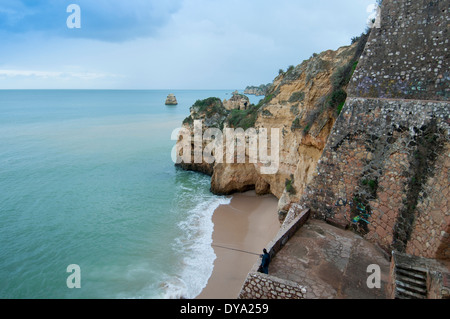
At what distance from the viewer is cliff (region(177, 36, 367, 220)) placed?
10.9m

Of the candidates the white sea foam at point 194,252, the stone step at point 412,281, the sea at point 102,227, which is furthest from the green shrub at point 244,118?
the stone step at point 412,281

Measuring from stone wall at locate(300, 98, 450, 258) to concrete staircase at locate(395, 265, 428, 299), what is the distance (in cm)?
78

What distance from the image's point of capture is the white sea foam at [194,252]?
10555 millimetres

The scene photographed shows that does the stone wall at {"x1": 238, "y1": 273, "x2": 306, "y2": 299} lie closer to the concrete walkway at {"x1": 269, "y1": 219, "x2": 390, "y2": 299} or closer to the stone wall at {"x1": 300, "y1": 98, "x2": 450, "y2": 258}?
the concrete walkway at {"x1": 269, "y1": 219, "x2": 390, "y2": 299}

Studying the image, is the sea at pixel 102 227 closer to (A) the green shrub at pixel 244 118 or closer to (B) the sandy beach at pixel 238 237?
(B) the sandy beach at pixel 238 237

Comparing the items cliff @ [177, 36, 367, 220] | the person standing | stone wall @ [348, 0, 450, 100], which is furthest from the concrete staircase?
cliff @ [177, 36, 367, 220]

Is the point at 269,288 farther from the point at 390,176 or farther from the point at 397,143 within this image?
the point at 397,143

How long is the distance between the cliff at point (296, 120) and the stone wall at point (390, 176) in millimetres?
2933

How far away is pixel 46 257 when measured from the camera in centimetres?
1302

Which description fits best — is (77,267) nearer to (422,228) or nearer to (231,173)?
(231,173)

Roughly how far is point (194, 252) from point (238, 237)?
2.41 metres

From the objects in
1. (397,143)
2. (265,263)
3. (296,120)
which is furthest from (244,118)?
(265,263)

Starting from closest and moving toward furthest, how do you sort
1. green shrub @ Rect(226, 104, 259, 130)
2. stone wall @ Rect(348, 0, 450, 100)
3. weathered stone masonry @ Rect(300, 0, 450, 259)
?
weathered stone masonry @ Rect(300, 0, 450, 259)
stone wall @ Rect(348, 0, 450, 100)
green shrub @ Rect(226, 104, 259, 130)

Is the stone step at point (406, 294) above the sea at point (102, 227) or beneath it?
above
